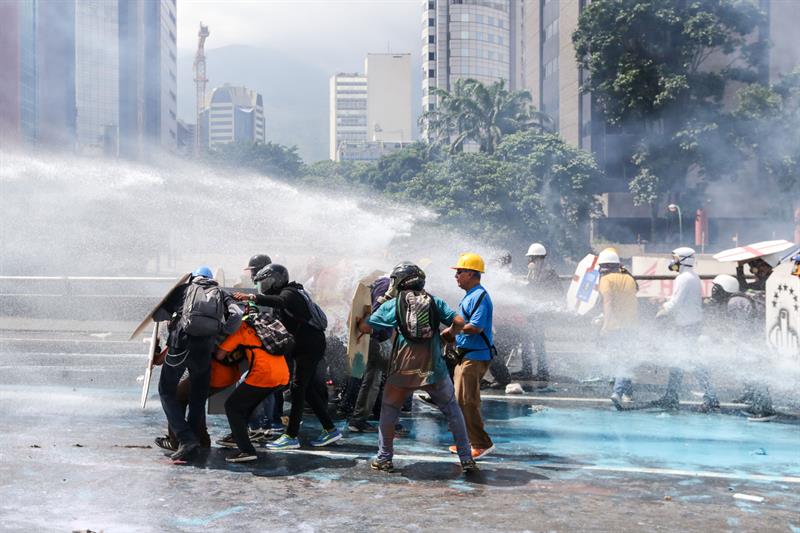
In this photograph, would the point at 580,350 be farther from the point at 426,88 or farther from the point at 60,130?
the point at 426,88

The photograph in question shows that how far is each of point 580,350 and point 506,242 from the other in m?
30.9

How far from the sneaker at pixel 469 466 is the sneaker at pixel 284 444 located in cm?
154

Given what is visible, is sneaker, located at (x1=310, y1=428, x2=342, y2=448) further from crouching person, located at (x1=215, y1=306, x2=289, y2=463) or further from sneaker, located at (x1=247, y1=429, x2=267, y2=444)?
crouching person, located at (x1=215, y1=306, x2=289, y2=463)

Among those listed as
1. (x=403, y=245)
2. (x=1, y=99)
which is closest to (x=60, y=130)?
(x=1, y=99)

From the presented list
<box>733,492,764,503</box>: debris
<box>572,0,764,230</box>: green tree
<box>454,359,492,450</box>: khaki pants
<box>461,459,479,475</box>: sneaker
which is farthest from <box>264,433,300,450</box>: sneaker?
<box>572,0,764,230</box>: green tree

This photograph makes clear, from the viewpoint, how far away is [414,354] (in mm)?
6824

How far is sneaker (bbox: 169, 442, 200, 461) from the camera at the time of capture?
7.07 metres

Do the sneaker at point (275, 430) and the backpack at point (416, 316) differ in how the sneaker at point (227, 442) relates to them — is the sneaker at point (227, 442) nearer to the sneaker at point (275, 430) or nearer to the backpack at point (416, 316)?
the sneaker at point (275, 430)

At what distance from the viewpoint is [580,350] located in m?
15.1

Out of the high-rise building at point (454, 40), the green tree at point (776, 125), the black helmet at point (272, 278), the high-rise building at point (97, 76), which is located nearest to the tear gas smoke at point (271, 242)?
the black helmet at point (272, 278)

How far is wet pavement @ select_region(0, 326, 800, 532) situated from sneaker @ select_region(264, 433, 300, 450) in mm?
146

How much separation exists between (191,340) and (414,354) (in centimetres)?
172

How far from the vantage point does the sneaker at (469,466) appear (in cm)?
692

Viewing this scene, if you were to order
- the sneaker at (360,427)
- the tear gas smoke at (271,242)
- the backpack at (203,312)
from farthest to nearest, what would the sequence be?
the tear gas smoke at (271,242), the sneaker at (360,427), the backpack at (203,312)
